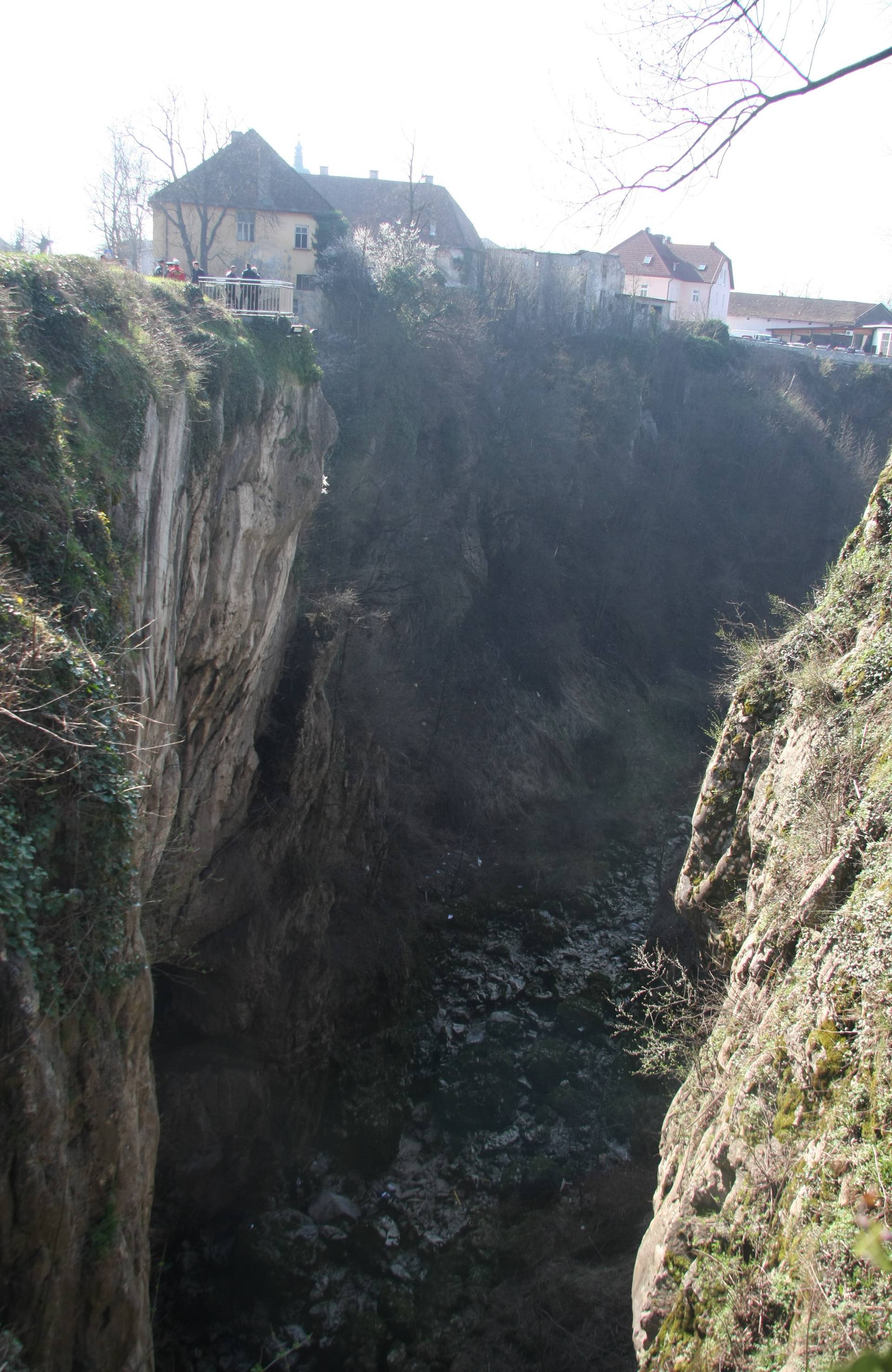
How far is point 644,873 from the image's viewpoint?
69.3ft

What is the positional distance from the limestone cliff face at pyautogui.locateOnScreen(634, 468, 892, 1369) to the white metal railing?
37.4 ft

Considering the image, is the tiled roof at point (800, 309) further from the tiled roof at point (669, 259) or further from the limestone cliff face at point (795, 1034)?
the limestone cliff face at point (795, 1034)

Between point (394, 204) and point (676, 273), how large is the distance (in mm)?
16739

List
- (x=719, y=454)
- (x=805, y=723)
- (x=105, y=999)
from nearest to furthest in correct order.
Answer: (x=105, y=999) → (x=805, y=723) → (x=719, y=454)

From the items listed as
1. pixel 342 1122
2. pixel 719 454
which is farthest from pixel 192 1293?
pixel 719 454

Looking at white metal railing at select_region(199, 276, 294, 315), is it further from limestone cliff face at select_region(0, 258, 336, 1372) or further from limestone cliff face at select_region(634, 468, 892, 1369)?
limestone cliff face at select_region(634, 468, 892, 1369)

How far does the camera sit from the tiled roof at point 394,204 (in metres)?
34.0

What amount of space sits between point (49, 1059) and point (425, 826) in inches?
640

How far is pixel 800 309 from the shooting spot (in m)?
50.4

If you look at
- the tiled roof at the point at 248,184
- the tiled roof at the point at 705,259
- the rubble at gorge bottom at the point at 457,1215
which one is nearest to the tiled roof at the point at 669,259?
the tiled roof at the point at 705,259

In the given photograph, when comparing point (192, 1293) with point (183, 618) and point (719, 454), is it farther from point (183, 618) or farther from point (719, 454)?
point (719, 454)

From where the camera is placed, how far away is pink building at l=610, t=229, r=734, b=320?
43.0 metres

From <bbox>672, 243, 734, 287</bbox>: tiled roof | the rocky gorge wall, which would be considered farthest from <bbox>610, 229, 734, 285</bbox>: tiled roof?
the rocky gorge wall

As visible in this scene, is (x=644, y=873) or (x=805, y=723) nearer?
(x=805, y=723)
